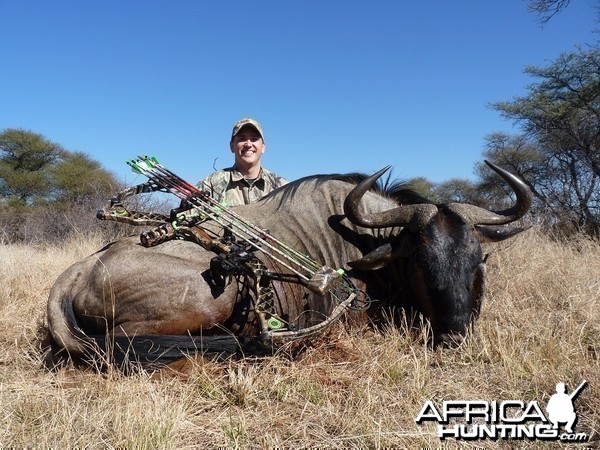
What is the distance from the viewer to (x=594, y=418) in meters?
1.95

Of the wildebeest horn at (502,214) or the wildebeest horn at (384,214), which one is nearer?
the wildebeest horn at (384,214)

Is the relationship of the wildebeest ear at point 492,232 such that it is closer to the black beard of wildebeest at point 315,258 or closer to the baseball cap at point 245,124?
the black beard of wildebeest at point 315,258

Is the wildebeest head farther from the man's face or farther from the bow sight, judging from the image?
the man's face

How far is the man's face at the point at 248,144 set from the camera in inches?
200

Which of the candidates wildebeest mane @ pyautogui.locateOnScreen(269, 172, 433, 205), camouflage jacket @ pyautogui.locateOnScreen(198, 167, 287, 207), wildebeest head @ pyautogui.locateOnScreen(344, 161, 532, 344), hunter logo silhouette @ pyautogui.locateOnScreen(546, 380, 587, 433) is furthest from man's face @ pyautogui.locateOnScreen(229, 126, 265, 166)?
hunter logo silhouette @ pyautogui.locateOnScreen(546, 380, 587, 433)

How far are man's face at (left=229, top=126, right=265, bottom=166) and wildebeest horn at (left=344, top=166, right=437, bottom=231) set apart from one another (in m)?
2.08

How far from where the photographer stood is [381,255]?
10.6 feet

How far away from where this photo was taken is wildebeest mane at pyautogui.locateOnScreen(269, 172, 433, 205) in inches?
148

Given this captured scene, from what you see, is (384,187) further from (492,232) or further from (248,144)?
(248,144)

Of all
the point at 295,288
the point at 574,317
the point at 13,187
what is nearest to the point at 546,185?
the point at 574,317

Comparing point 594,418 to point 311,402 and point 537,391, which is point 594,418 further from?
point 311,402

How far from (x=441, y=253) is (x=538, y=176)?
11.2 metres

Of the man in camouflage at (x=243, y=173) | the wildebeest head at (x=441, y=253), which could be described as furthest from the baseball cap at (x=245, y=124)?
the wildebeest head at (x=441, y=253)

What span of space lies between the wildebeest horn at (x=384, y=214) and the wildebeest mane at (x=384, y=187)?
493mm
